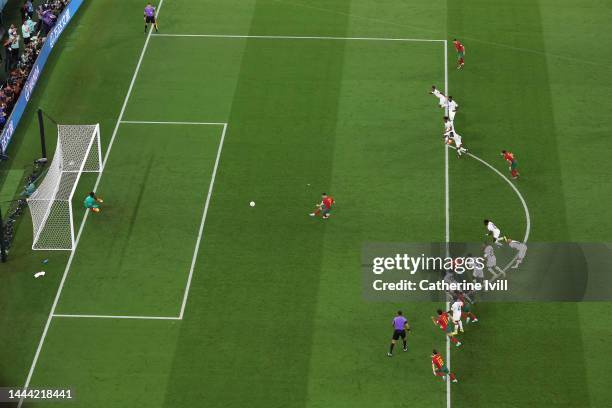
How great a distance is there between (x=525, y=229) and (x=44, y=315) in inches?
694

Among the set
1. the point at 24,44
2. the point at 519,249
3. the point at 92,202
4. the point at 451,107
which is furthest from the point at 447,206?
the point at 24,44

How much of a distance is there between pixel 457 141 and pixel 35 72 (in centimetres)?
1877

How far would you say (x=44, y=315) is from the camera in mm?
40562

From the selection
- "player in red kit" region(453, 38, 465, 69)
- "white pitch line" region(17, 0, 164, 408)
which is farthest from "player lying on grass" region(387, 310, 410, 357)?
"player in red kit" region(453, 38, 465, 69)

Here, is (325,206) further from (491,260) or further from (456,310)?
(456,310)

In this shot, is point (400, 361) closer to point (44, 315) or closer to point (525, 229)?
point (525, 229)

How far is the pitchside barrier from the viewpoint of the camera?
48000mm

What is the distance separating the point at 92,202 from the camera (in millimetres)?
44281

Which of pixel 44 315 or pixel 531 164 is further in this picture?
pixel 531 164

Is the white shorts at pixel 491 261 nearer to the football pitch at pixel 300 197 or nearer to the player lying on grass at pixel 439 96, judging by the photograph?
the football pitch at pixel 300 197

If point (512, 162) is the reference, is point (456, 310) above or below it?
below

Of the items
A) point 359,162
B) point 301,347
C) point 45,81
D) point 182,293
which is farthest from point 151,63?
point 301,347

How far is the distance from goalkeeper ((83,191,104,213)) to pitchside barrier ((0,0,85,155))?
536cm

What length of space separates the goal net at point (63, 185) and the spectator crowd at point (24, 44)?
347 cm
